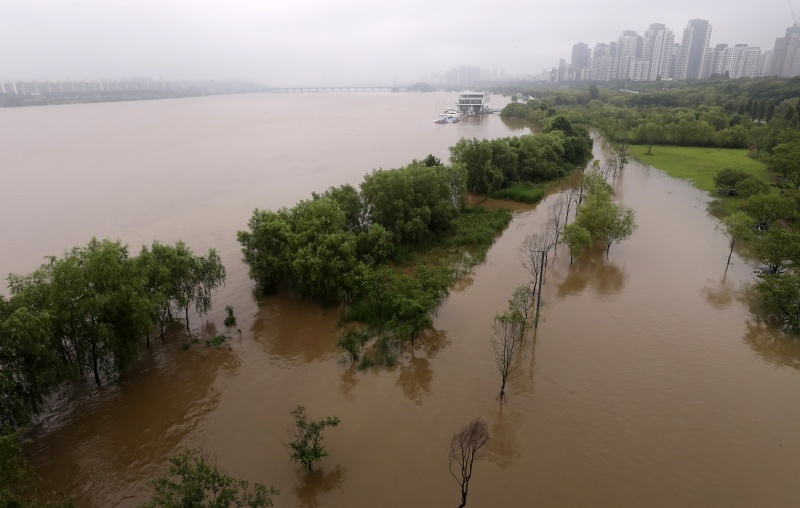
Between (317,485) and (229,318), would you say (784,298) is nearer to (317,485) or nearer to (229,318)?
(317,485)

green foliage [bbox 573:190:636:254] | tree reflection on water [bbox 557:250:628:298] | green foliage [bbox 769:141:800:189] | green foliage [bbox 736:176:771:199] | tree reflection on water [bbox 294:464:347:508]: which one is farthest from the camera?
green foliage [bbox 769:141:800:189]

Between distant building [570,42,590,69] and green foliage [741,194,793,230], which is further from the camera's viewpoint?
distant building [570,42,590,69]

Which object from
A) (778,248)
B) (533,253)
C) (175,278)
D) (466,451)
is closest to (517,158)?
(533,253)

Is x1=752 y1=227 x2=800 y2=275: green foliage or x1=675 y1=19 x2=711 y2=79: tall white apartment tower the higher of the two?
x1=675 y1=19 x2=711 y2=79: tall white apartment tower

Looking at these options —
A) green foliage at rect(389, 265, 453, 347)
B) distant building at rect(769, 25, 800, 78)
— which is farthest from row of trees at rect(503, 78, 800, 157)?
distant building at rect(769, 25, 800, 78)

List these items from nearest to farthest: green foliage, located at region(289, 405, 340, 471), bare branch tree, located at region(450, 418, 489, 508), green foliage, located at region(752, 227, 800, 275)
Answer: bare branch tree, located at region(450, 418, 489, 508) → green foliage, located at region(289, 405, 340, 471) → green foliage, located at region(752, 227, 800, 275)

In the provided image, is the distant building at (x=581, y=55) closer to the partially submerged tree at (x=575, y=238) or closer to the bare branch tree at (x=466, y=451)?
the partially submerged tree at (x=575, y=238)

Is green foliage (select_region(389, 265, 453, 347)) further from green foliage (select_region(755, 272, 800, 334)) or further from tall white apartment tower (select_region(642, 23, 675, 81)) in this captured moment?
tall white apartment tower (select_region(642, 23, 675, 81))

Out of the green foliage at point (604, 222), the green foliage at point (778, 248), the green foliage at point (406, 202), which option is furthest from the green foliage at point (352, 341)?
the green foliage at point (778, 248)
